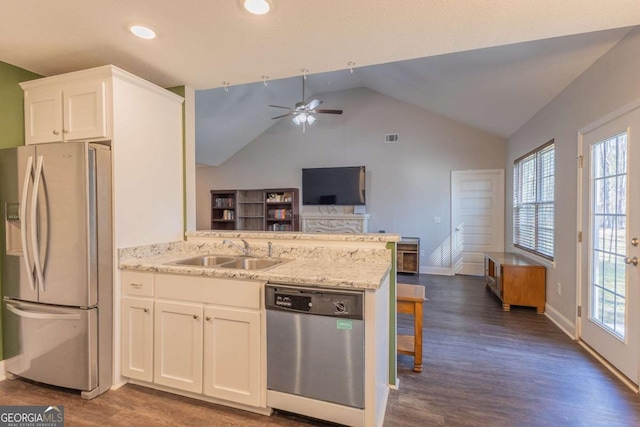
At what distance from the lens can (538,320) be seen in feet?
11.6

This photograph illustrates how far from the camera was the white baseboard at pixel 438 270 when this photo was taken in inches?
241

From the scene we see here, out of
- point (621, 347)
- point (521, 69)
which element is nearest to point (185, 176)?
point (521, 69)

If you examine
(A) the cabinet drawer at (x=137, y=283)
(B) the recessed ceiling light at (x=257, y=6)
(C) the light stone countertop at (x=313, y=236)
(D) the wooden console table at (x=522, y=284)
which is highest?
(B) the recessed ceiling light at (x=257, y=6)

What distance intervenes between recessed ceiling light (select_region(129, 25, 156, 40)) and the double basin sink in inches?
61.2

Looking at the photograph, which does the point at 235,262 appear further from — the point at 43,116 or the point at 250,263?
the point at 43,116

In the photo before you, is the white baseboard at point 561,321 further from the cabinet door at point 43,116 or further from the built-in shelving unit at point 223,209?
the built-in shelving unit at point 223,209

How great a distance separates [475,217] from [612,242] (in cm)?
362

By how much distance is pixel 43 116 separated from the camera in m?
2.31

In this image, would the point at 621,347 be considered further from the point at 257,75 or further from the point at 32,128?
the point at 32,128

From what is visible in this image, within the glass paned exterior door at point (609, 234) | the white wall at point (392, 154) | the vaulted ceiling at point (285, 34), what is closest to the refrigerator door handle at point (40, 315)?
the vaulted ceiling at point (285, 34)

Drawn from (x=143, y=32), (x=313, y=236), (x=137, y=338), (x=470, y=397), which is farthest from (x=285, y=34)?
(x=470, y=397)

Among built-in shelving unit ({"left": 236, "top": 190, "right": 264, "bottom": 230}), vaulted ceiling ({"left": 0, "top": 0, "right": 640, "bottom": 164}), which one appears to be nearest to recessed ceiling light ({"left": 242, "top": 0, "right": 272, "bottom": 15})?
vaulted ceiling ({"left": 0, "top": 0, "right": 640, "bottom": 164})

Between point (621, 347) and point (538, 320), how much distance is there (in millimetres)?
1261

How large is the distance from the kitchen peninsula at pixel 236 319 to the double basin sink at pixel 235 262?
59 mm
